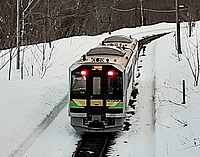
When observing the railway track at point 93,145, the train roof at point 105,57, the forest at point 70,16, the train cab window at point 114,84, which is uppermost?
the forest at point 70,16

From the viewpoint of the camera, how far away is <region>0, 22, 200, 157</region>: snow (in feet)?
48.6

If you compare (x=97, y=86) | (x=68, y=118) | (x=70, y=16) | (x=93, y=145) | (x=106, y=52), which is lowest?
(x=93, y=145)

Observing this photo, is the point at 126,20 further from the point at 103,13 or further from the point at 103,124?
the point at 103,124

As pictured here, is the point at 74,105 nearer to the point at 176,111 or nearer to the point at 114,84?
the point at 114,84

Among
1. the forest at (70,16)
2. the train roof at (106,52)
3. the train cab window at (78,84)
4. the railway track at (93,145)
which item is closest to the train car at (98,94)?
the train cab window at (78,84)

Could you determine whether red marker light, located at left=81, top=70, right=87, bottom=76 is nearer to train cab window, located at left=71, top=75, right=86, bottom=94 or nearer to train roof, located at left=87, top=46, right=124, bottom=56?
train cab window, located at left=71, top=75, right=86, bottom=94

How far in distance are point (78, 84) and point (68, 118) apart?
3004mm

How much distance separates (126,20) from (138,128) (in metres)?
54.1

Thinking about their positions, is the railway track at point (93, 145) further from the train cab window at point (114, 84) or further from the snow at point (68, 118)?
the train cab window at point (114, 84)

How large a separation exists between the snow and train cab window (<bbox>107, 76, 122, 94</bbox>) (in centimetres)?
163

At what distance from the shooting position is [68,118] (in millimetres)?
18828

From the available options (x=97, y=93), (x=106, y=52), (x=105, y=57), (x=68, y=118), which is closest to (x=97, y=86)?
(x=97, y=93)

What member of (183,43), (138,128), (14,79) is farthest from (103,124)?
(183,43)

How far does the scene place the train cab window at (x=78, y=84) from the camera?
16.0 metres
